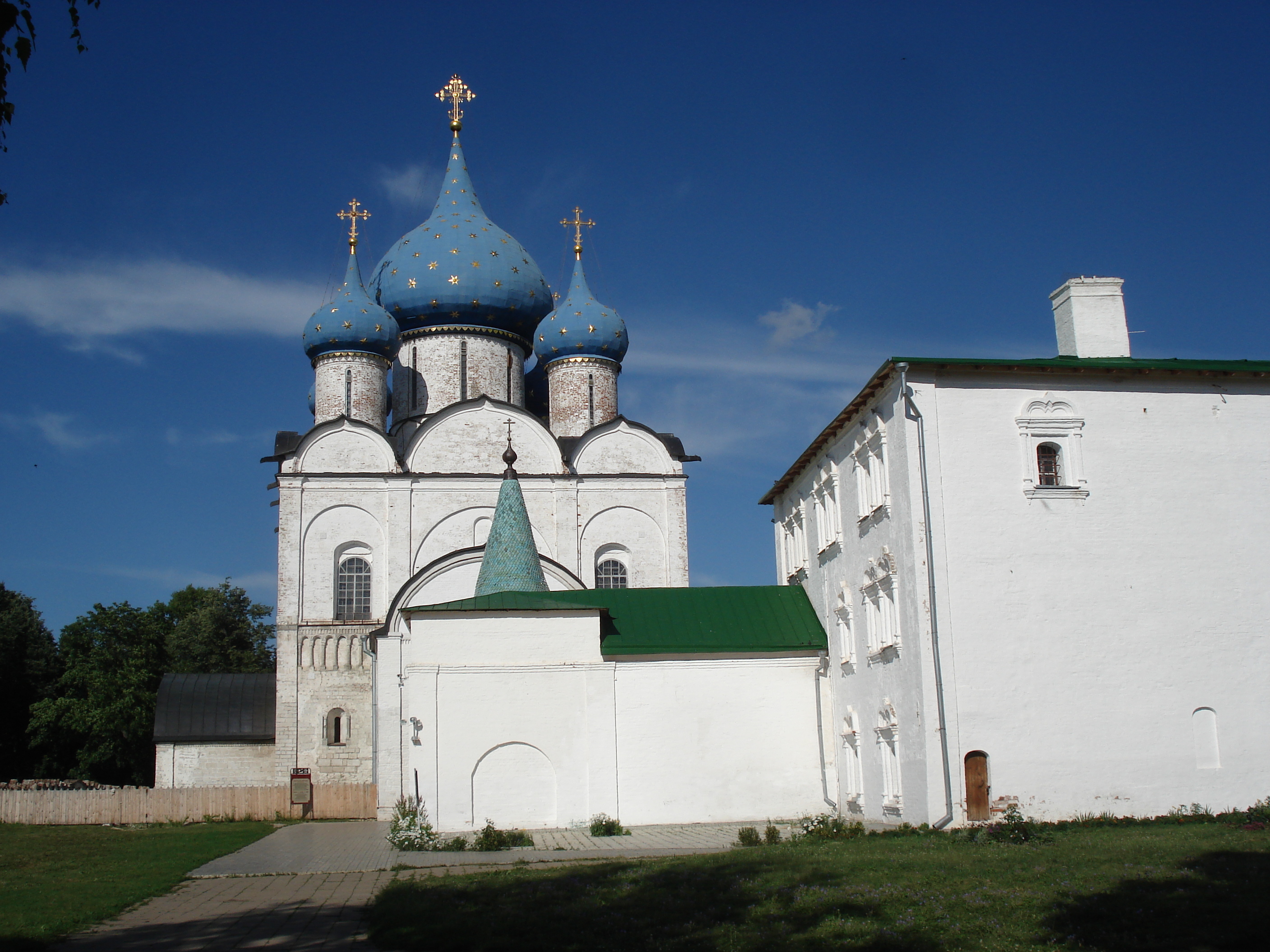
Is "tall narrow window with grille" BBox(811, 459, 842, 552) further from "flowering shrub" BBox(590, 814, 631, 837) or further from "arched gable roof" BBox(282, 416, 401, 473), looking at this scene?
"arched gable roof" BBox(282, 416, 401, 473)

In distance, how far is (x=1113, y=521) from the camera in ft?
45.9

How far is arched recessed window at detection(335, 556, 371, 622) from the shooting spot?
24.3 meters

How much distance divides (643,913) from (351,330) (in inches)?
796

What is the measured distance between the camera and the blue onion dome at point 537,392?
100 ft

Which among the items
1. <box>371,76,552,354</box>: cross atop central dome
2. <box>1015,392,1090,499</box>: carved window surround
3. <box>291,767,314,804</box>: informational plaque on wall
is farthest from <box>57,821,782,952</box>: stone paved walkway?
<box>371,76,552,354</box>: cross atop central dome

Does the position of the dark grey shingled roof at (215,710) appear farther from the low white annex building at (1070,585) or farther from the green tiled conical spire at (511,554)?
the low white annex building at (1070,585)

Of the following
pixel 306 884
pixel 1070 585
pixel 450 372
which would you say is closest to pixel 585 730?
pixel 306 884

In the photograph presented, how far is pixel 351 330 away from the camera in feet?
86.8

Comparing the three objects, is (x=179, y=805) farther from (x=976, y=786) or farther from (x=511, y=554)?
(x=976, y=786)

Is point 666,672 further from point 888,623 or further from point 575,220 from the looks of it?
point 575,220

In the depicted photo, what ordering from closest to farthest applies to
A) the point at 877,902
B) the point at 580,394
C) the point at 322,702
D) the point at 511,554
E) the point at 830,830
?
the point at 877,902 → the point at 830,830 → the point at 511,554 → the point at 322,702 → the point at 580,394

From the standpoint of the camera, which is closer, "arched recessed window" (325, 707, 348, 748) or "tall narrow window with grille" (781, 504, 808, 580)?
"tall narrow window with grille" (781, 504, 808, 580)

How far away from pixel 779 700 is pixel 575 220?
15.3m

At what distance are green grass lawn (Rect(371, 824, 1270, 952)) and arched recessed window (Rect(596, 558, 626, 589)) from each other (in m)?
14.4
